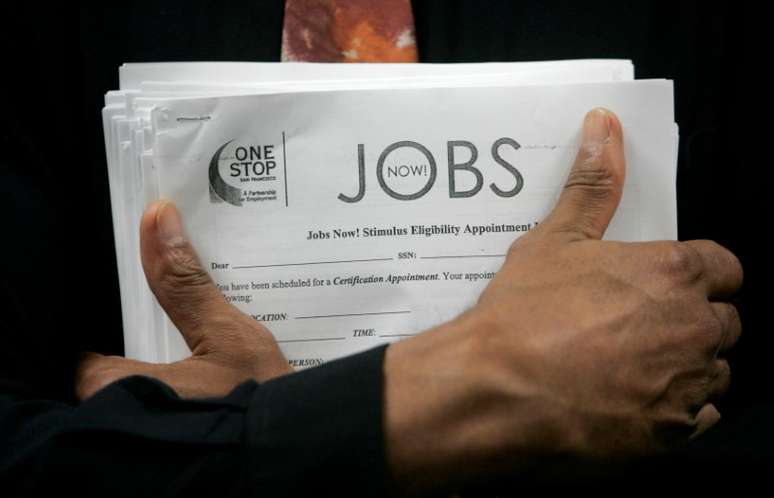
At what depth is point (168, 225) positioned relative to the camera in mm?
573

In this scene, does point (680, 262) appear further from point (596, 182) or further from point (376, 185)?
point (376, 185)

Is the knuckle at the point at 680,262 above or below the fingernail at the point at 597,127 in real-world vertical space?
below

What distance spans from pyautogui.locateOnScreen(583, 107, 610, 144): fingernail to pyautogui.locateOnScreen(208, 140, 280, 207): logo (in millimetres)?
276

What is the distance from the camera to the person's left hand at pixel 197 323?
0.57 meters

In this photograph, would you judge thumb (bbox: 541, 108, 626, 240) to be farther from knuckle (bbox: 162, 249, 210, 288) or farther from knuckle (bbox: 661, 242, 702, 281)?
knuckle (bbox: 162, 249, 210, 288)

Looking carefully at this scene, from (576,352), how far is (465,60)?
0.37m

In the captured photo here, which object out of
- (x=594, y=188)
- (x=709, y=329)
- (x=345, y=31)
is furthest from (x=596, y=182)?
(x=345, y=31)

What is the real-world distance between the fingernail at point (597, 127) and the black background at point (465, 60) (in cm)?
18

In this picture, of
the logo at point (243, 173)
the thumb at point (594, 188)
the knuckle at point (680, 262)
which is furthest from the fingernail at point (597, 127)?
the logo at point (243, 173)

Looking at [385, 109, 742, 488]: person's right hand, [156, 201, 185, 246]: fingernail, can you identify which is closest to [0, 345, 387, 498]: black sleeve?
[385, 109, 742, 488]: person's right hand

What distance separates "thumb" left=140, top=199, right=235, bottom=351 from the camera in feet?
1.87

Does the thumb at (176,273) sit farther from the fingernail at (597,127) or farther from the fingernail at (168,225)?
the fingernail at (597,127)

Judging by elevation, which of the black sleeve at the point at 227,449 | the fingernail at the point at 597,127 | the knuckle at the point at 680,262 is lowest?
the black sleeve at the point at 227,449

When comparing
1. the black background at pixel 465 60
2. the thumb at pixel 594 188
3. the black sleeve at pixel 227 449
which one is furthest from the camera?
the black background at pixel 465 60
